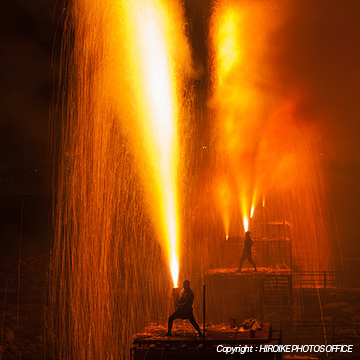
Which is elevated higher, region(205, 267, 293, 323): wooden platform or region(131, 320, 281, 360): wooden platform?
region(205, 267, 293, 323): wooden platform

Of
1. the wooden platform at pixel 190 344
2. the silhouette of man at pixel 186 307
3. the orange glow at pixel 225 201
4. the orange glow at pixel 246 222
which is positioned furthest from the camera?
the orange glow at pixel 225 201

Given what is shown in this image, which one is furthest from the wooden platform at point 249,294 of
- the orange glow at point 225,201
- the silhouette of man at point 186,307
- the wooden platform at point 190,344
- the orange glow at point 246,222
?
the orange glow at point 225,201

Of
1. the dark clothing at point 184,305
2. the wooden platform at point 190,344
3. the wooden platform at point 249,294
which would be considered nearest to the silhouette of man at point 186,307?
the dark clothing at point 184,305

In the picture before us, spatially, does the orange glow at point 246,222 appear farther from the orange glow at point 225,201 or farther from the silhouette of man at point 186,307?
the silhouette of man at point 186,307

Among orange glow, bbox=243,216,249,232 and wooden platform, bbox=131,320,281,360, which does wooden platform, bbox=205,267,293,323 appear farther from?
orange glow, bbox=243,216,249,232

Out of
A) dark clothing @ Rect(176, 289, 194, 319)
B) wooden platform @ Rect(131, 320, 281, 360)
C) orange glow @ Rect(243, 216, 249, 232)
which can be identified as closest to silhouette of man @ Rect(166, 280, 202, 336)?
dark clothing @ Rect(176, 289, 194, 319)

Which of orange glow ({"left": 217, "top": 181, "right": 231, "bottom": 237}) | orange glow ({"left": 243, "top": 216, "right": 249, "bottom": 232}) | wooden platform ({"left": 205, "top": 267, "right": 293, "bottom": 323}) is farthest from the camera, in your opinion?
orange glow ({"left": 217, "top": 181, "right": 231, "bottom": 237})

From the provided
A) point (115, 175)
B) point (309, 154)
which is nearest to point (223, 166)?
point (309, 154)

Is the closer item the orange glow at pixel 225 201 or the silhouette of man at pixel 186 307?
the silhouette of man at pixel 186 307

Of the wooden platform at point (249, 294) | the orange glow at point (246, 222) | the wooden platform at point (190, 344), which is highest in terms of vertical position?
the orange glow at point (246, 222)

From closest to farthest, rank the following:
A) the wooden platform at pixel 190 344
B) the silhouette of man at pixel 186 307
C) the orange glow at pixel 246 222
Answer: the wooden platform at pixel 190 344, the silhouette of man at pixel 186 307, the orange glow at pixel 246 222

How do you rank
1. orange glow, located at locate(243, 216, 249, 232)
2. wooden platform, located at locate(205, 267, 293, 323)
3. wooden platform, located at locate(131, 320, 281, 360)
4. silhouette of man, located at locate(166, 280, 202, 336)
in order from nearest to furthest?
wooden platform, located at locate(131, 320, 281, 360), silhouette of man, located at locate(166, 280, 202, 336), wooden platform, located at locate(205, 267, 293, 323), orange glow, located at locate(243, 216, 249, 232)

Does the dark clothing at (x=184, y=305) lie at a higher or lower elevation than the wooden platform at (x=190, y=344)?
higher

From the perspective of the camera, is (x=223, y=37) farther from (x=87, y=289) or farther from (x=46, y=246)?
(x=46, y=246)
